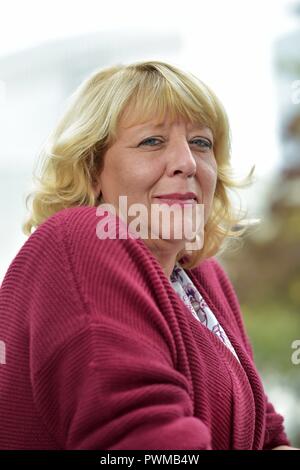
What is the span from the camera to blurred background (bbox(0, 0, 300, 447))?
2.38m

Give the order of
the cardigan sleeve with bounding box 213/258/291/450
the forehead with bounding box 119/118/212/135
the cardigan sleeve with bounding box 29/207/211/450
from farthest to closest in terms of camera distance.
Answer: the cardigan sleeve with bounding box 213/258/291/450 → the forehead with bounding box 119/118/212/135 → the cardigan sleeve with bounding box 29/207/211/450

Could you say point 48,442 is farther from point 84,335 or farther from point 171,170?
point 171,170

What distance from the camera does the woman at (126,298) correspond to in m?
0.97

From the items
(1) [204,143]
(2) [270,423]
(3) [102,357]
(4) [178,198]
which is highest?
(1) [204,143]

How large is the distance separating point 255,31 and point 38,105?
35.5 inches

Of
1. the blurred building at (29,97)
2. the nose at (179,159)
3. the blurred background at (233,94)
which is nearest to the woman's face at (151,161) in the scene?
the nose at (179,159)

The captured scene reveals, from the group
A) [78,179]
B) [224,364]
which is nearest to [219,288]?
[224,364]

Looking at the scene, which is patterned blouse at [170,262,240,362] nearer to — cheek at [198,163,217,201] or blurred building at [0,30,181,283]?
cheek at [198,163,217,201]

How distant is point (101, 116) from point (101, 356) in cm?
50

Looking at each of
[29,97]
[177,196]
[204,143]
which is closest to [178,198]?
[177,196]

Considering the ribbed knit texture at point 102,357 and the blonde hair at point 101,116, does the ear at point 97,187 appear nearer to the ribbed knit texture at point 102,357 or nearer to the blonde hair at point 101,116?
the blonde hair at point 101,116

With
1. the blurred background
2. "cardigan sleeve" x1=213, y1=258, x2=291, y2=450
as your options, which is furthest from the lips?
the blurred background

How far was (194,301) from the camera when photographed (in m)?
1.38

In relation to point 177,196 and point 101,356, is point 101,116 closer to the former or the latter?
point 177,196
